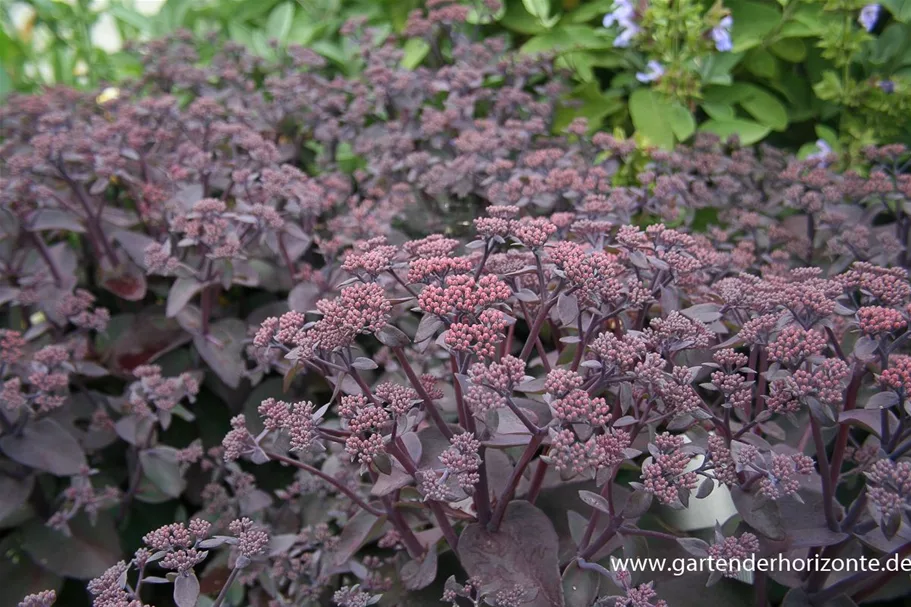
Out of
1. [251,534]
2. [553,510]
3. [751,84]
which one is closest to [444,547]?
[553,510]

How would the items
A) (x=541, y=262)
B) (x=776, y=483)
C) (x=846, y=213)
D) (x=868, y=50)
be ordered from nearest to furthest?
(x=776, y=483), (x=541, y=262), (x=846, y=213), (x=868, y=50)

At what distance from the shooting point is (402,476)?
0.97m

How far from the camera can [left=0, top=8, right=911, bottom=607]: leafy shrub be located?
0.90 m

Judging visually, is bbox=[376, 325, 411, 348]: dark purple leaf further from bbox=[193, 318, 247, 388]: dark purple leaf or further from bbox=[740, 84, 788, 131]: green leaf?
bbox=[740, 84, 788, 131]: green leaf

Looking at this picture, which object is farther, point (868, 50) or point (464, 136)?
point (868, 50)

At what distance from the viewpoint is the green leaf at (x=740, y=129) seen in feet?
6.42

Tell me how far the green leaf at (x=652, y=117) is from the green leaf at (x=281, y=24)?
1.31 meters

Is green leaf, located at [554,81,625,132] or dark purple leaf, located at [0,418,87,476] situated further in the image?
green leaf, located at [554,81,625,132]

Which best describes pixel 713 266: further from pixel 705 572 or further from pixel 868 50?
pixel 868 50

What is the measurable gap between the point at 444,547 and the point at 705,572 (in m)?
0.41

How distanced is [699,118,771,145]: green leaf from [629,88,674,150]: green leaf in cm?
10

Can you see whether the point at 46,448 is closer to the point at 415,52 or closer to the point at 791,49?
the point at 415,52

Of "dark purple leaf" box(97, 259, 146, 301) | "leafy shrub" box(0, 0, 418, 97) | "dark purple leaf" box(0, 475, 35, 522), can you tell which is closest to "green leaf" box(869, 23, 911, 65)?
"leafy shrub" box(0, 0, 418, 97)

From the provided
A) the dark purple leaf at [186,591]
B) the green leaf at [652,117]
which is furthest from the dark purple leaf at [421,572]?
the green leaf at [652,117]
